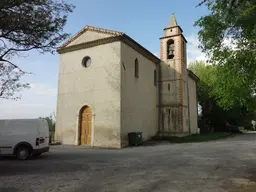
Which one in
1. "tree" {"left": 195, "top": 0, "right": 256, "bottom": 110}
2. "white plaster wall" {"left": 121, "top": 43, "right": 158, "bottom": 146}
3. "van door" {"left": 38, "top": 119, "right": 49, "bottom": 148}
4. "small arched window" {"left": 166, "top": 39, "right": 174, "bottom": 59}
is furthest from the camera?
"small arched window" {"left": 166, "top": 39, "right": 174, "bottom": 59}

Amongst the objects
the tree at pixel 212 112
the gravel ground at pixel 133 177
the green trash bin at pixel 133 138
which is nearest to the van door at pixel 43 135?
the gravel ground at pixel 133 177

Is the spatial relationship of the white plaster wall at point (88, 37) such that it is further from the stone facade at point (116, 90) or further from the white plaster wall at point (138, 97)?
the white plaster wall at point (138, 97)

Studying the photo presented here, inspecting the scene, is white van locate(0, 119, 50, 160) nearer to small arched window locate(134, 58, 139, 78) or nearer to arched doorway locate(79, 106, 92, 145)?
arched doorway locate(79, 106, 92, 145)

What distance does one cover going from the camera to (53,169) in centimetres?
873

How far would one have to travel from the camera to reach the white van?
11039 mm

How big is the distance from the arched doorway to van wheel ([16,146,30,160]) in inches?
287

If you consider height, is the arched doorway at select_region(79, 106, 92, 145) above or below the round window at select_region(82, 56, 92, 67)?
below

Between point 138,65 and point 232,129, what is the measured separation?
25.1 m

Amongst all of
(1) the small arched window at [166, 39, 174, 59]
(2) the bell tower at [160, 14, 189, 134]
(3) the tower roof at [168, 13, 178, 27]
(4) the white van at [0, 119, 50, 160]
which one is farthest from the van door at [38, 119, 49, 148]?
(3) the tower roof at [168, 13, 178, 27]

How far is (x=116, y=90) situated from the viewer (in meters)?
17.4

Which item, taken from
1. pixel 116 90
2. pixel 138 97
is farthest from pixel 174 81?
pixel 116 90

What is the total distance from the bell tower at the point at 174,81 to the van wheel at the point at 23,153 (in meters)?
15.0

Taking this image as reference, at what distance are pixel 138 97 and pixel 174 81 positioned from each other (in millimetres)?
5830

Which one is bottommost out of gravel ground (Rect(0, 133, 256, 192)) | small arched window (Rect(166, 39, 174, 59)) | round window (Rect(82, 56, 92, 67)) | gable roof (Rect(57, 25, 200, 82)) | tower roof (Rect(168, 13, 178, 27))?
gravel ground (Rect(0, 133, 256, 192))
